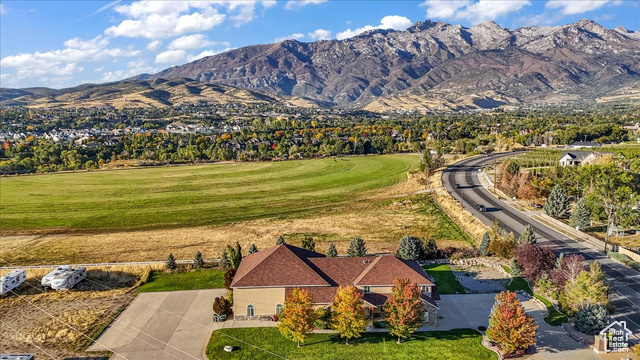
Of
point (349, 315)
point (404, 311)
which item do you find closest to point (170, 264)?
point (349, 315)

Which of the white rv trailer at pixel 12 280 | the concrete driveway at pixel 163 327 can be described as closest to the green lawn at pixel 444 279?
the concrete driveway at pixel 163 327

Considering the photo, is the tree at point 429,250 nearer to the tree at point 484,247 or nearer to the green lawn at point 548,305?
the tree at point 484,247

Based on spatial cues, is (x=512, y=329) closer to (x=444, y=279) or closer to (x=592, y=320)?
(x=592, y=320)

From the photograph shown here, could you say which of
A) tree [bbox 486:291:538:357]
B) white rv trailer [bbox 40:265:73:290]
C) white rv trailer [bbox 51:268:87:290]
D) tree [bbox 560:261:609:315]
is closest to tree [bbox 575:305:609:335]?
tree [bbox 560:261:609:315]

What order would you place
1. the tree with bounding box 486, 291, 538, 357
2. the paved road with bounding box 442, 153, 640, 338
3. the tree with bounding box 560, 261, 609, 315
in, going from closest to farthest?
the tree with bounding box 486, 291, 538, 357, the tree with bounding box 560, 261, 609, 315, the paved road with bounding box 442, 153, 640, 338

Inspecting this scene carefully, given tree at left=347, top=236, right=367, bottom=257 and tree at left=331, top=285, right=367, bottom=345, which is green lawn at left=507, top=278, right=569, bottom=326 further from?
tree at left=331, top=285, right=367, bottom=345

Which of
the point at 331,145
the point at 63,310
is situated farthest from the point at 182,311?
the point at 331,145
